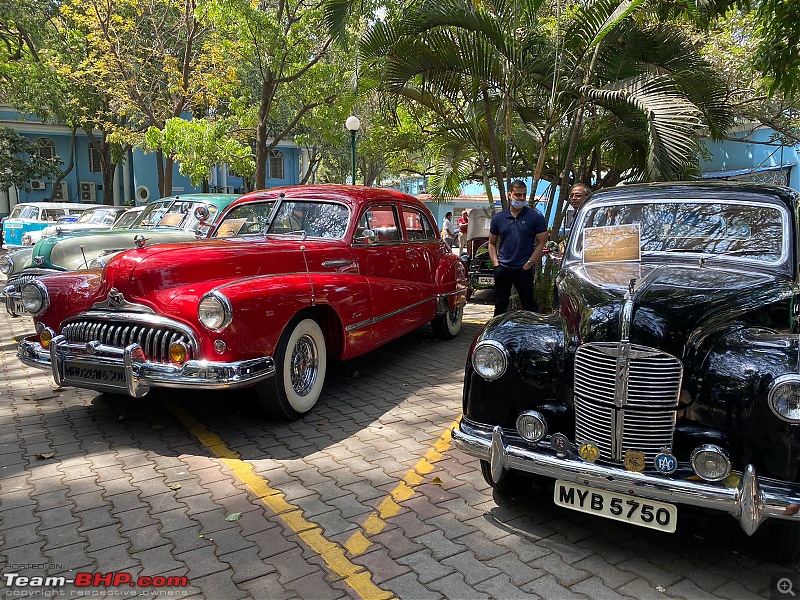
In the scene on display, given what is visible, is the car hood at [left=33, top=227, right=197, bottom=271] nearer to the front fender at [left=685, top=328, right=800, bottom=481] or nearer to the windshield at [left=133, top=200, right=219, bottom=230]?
the windshield at [left=133, top=200, right=219, bottom=230]

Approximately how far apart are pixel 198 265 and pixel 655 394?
128 inches

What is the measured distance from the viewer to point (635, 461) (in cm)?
282

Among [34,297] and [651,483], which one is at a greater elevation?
[34,297]

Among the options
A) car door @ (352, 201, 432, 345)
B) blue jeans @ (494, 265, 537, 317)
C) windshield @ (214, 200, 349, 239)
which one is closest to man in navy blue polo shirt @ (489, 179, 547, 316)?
blue jeans @ (494, 265, 537, 317)

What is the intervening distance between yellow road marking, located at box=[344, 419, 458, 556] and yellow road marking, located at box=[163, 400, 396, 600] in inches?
0.4

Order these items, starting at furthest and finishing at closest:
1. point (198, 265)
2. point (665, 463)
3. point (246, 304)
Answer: point (198, 265)
point (246, 304)
point (665, 463)

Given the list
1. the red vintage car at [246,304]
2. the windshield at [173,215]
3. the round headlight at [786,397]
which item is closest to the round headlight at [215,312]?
the red vintage car at [246,304]

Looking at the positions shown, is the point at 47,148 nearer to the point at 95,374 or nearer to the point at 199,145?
the point at 199,145

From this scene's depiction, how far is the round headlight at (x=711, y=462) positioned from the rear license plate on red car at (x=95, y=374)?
3422 millimetres

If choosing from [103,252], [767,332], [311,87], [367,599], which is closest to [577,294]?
[767,332]

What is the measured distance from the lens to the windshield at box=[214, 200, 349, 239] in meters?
5.64

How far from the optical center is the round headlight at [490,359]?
3.24 meters

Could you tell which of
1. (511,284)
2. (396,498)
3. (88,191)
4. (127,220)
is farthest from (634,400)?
(88,191)

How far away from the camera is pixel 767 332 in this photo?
3.07 meters
